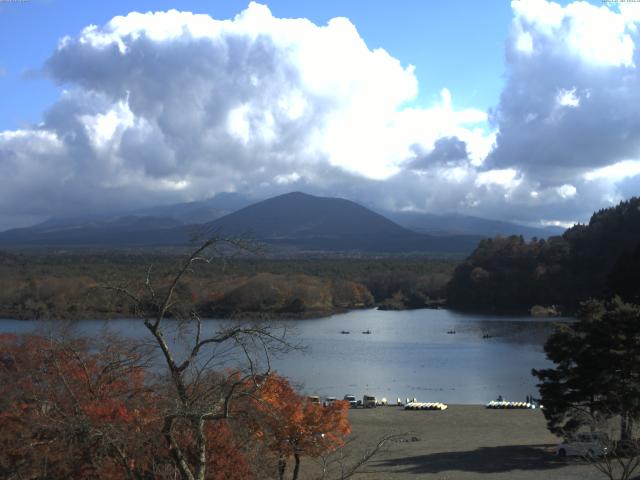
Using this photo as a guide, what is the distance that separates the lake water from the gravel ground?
99.9 inches

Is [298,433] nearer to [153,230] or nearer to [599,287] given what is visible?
[599,287]

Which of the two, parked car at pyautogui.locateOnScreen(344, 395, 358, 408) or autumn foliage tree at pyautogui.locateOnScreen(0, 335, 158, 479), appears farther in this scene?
parked car at pyautogui.locateOnScreen(344, 395, 358, 408)

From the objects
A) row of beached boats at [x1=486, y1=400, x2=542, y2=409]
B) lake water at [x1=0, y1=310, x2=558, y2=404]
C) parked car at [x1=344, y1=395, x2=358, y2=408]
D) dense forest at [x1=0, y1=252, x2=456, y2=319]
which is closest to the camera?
row of beached boats at [x1=486, y1=400, x2=542, y2=409]

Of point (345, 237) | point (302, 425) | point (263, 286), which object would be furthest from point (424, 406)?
point (345, 237)

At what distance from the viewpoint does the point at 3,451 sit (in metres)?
8.11

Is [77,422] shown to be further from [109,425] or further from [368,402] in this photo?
[368,402]

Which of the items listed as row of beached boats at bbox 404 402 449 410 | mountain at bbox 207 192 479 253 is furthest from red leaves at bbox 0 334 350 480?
mountain at bbox 207 192 479 253

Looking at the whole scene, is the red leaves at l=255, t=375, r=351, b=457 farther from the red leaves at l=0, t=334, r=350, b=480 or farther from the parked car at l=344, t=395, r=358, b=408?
the parked car at l=344, t=395, r=358, b=408

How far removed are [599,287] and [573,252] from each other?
5.50m

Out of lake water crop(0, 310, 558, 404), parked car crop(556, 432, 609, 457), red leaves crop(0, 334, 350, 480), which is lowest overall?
lake water crop(0, 310, 558, 404)

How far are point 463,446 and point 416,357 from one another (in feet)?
62.9

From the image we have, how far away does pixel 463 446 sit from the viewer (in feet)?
54.6

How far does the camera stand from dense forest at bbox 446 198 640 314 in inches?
2347

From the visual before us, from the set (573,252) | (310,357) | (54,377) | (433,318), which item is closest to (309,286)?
(433,318)
